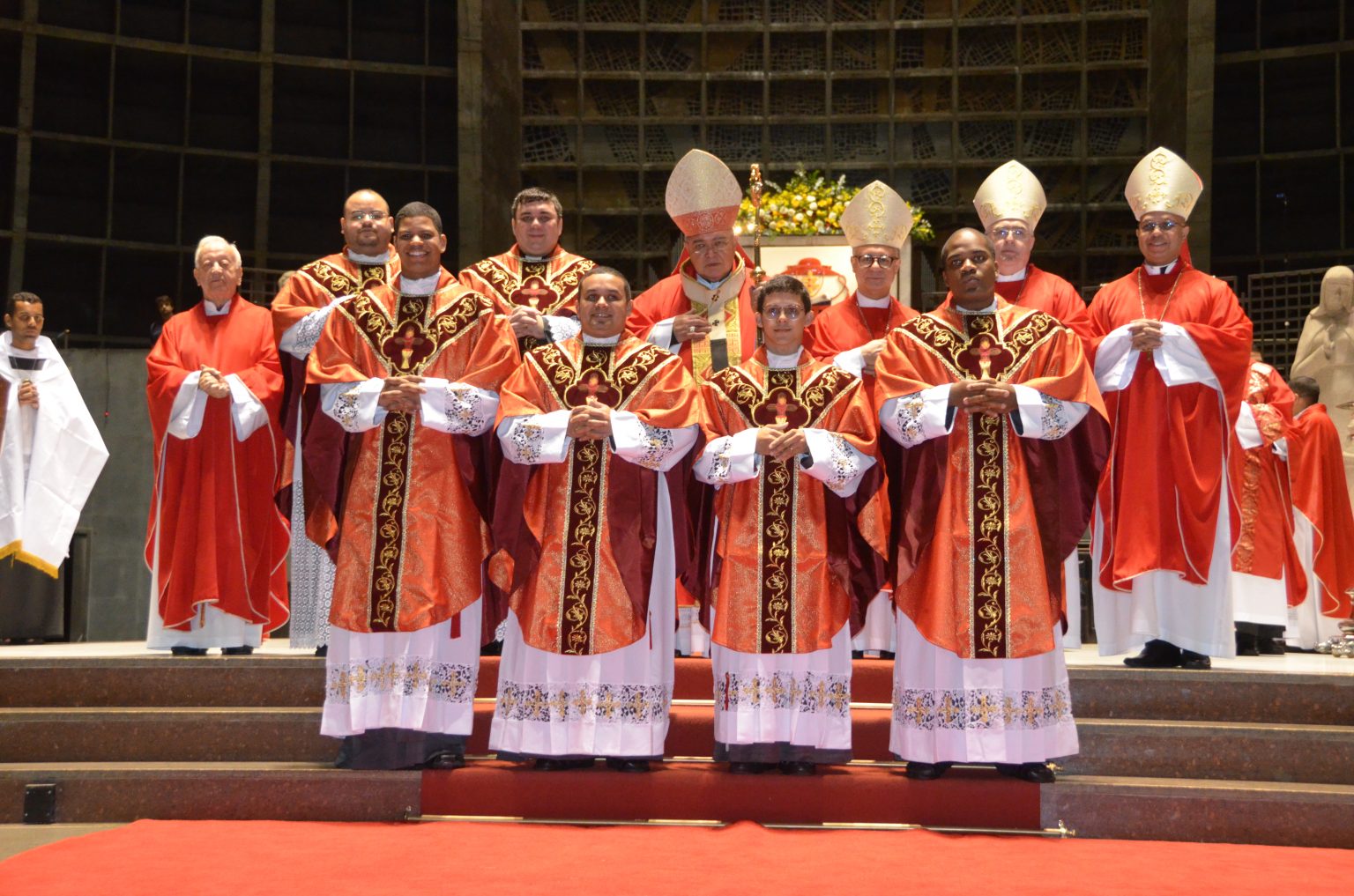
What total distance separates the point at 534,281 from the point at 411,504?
4.66ft

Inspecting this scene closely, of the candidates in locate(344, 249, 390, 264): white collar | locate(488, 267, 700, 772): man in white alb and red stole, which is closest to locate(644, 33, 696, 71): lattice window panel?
locate(344, 249, 390, 264): white collar

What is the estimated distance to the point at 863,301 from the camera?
6492 mm

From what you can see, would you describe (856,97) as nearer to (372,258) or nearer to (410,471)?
(372,258)

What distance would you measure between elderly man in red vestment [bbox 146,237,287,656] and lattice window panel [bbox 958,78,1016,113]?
7600mm

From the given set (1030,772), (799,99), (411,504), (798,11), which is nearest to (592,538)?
(411,504)

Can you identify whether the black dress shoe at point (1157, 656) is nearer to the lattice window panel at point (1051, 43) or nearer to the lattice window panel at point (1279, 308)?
the lattice window panel at point (1279, 308)

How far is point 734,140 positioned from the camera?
12.6m

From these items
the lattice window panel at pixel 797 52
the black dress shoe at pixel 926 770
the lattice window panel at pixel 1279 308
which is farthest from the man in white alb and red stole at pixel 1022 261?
the lattice window panel at pixel 797 52

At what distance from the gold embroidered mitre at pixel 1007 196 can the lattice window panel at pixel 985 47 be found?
246 inches

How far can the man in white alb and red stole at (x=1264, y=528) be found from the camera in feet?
26.4

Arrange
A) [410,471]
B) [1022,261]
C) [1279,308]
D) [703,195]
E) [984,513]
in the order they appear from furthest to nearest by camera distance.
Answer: [1279,308] → [1022,261] → [703,195] → [410,471] → [984,513]

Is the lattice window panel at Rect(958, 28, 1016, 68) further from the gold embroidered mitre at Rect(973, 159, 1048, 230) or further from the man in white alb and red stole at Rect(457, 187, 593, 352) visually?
the man in white alb and red stole at Rect(457, 187, 593, 352)

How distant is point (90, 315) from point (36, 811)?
715 centimetres

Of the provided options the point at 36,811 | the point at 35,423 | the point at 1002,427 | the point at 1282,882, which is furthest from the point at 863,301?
the point at 35,423
